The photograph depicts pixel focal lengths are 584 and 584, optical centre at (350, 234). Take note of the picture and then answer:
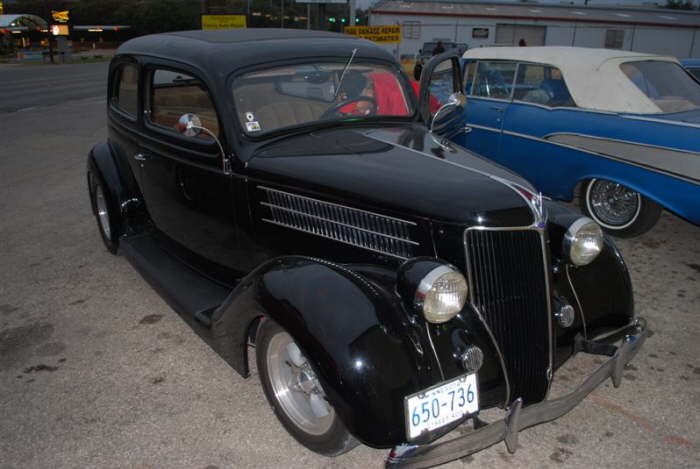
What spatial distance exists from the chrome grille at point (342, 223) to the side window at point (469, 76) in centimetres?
459

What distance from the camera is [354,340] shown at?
7.38 ft

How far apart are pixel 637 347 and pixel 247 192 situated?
2178 mm

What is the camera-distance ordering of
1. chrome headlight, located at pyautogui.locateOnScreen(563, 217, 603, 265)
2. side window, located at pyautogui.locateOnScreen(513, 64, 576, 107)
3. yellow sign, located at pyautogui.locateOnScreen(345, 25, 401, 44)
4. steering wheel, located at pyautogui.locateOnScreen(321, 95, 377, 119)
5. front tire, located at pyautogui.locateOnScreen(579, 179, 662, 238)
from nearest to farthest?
1. chrome headlight, located at pyautogui.locateOnScreen(563, 217, 603, 265)
2. steering wheel, located at pyautogui.locateOnScreen(321, 95, 377, 119)
3. front tire, located at pyautogui.locateOnScreen(579, 179, 662, 238)
4. side window, located at pyautogui.locateOnScreen(513, 64, 576, 107)
5. yellow sign, located at pyautogui.locateOnScreen(345, 25, 401, 44)

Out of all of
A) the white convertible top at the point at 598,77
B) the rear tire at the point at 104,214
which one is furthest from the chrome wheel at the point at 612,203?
the rear tire at the point at 104,214

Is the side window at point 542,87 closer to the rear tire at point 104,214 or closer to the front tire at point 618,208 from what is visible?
the front tire at point 618,208

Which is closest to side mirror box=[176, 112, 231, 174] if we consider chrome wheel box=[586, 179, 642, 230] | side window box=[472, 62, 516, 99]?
chrome wheel box=[586, 179, 642, 230]

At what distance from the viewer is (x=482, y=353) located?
2.43 metres

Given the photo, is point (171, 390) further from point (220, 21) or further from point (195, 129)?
point (220, 21)

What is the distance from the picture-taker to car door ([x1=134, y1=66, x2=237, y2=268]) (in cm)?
349

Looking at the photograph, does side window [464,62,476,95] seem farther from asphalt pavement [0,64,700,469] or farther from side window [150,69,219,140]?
side window [150,69,219,140]

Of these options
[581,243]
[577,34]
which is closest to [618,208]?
[581,243]

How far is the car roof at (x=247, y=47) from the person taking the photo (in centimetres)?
345

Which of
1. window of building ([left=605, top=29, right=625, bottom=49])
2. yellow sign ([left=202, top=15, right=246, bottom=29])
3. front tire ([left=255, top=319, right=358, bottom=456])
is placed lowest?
front tire ([left=255, top=319, right=358, bottom=456])

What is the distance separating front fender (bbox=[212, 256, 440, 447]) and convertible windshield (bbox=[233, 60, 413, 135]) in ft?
3.73
